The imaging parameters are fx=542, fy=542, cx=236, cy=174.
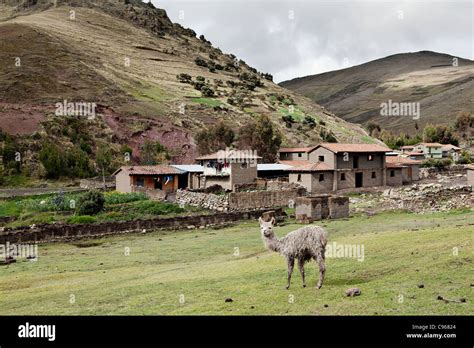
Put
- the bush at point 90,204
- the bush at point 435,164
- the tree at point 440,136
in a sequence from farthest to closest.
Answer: the tree at point 440,136
the bush at point 435,164
the bush at point 90,204

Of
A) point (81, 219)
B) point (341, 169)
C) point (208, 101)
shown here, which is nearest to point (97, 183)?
point (81, 219)

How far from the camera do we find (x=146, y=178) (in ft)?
207

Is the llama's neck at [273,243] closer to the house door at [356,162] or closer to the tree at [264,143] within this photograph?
the house door at [356,162]

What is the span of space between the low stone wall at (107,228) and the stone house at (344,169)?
1910 cm

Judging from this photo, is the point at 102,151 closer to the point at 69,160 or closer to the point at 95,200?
the point at 69,160

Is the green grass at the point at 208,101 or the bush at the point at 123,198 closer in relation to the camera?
the bush at the point at 123,198

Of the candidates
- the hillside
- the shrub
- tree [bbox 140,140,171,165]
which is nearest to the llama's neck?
the hillside

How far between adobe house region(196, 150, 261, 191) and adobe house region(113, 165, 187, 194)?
3677mm

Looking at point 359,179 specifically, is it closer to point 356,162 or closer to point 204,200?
point 356,162

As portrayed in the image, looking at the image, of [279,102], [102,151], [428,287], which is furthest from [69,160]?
[279,102]

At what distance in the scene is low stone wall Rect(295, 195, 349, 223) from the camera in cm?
4178

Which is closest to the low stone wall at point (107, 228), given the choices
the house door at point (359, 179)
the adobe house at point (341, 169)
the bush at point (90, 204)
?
the bush at point (90, 204)

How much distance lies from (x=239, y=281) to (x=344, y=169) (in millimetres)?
50002

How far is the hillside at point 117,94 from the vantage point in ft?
309
